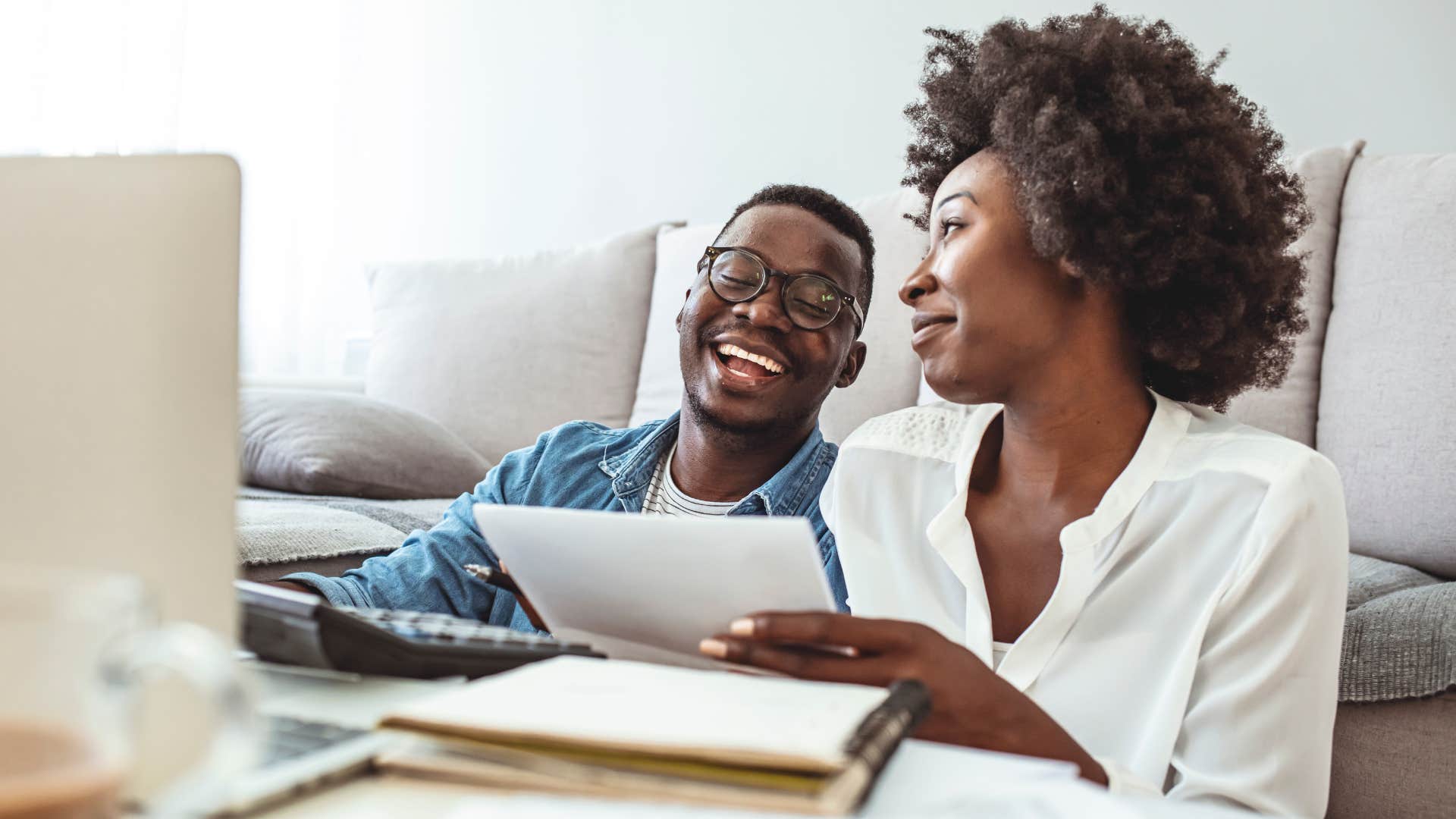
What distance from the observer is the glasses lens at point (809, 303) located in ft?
4.52

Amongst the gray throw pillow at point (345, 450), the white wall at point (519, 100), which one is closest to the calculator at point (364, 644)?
the gray throw pillow at point (345, 450)

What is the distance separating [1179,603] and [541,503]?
0.75 meters

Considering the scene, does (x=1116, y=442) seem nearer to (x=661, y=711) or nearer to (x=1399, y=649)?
(x=1399, y=649)

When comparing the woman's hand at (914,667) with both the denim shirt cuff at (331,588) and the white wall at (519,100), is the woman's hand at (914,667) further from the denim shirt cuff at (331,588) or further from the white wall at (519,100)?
the white wall at (519,100)

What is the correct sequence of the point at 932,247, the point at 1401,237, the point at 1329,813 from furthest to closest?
the point at 1401,237, the point at 932,247, the point at 1329,813

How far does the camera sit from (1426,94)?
2.06 metres

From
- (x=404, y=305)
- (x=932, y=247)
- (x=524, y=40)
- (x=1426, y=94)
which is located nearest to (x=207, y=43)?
(x=524, y=40)

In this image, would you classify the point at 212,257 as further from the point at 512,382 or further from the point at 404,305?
the point at 404,305

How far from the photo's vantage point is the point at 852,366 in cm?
154

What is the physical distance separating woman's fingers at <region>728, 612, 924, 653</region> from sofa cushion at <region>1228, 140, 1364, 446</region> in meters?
1.17

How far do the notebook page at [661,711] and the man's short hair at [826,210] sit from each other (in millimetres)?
1015

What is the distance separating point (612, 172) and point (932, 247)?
1918 mm

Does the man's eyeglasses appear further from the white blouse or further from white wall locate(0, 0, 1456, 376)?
white wall locate(0, 0, 1456, 376)

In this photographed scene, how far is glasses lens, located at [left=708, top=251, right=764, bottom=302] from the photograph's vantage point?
139 centimetres
